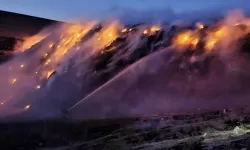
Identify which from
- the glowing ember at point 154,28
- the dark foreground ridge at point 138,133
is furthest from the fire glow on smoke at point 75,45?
the dark foreground ridge at point 138,133

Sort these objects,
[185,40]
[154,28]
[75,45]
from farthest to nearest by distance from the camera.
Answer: [154,28], [75,45], [185,40]

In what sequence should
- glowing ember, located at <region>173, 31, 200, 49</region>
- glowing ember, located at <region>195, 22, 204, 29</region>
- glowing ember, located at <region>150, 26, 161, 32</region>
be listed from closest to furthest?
glowing ember, located at <region>173, 31, 200, 49</region> → glowing ember, located at <region>195, 22, 204, 29</region> → glowing ember, located at <region>150, 26, 161, 32</region>

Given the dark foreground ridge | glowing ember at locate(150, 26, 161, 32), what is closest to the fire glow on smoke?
glowing ember at locate(150, 26, 161, 32)

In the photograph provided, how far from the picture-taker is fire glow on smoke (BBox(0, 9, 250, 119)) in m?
10.6

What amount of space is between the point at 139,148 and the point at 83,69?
586 centimetres

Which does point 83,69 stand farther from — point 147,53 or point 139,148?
point 139,148

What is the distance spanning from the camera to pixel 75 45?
11.5 m

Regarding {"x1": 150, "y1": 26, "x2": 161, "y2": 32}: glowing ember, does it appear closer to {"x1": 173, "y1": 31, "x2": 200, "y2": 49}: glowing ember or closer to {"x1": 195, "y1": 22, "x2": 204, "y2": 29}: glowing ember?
{"x1": 173, "y1": 31, "x2": 200, "y2": 49}: glowing ember

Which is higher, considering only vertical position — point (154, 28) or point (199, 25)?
point (154, 28)

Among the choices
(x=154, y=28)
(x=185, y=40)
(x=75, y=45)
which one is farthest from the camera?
(x=154, y=28)

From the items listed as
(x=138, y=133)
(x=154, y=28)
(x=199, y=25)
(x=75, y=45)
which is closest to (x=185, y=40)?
(x=199, y=25)

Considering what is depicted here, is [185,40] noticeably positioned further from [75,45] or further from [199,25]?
[75,45]

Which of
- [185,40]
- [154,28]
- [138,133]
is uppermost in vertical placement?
[154,28]

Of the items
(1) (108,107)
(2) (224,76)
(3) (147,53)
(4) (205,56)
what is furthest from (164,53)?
(1) (108,107)
